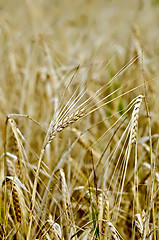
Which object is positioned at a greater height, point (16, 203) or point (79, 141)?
point (79, 141)

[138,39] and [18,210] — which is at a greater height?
[138,39]

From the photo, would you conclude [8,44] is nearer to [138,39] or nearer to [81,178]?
[138,39]

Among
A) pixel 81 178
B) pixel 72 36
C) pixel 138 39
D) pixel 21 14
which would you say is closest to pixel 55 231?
pixel 81 178

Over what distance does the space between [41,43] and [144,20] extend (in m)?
2.49

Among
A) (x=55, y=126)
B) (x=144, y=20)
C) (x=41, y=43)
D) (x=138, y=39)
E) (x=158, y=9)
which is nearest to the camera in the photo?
(x=55, y=126)

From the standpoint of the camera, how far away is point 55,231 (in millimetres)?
777

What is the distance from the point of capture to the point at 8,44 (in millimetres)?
1957

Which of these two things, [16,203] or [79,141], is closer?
[16,203]

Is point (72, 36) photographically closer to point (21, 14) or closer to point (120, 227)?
point (21, 14)

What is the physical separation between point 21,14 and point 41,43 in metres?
3.05

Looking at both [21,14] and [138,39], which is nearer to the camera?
[138,39]

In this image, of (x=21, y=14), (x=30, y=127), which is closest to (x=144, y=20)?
(x=21, y=14)

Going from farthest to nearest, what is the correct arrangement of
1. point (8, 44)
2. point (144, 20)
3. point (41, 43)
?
point (144, 20), point (8, 44), point (41, 43)

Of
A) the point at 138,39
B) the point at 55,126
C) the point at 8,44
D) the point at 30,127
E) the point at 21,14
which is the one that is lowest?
the point at 55,126
